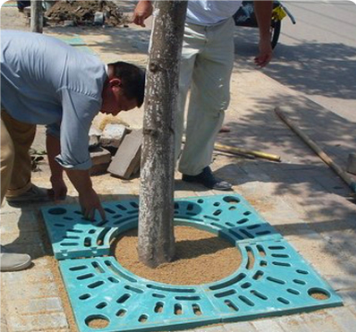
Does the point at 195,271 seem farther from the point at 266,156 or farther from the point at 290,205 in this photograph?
the point at 266,156

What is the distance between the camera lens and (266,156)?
5.79 m

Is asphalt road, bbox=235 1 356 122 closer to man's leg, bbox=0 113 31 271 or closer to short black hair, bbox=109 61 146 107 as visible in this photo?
short black hair, bbox=109 61 146 107

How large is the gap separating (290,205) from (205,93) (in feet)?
→ 3.21

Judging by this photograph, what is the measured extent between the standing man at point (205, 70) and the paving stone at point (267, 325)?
144 cm

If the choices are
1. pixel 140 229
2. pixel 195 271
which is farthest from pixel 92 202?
pixel 195 271

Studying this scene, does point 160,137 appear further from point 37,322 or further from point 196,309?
point 37,322

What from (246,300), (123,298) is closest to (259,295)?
(246,300)

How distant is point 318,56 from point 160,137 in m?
8.17

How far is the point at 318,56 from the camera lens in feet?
37.6

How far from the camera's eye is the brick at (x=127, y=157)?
5094 millimetres

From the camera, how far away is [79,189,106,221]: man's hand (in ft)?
13.6

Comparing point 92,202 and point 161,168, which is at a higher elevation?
point 161,168

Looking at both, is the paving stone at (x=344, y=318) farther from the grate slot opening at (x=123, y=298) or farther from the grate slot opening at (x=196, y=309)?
the grate slot opening at (x=123, y=298)

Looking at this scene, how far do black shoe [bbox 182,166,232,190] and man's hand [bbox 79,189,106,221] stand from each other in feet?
3.34
